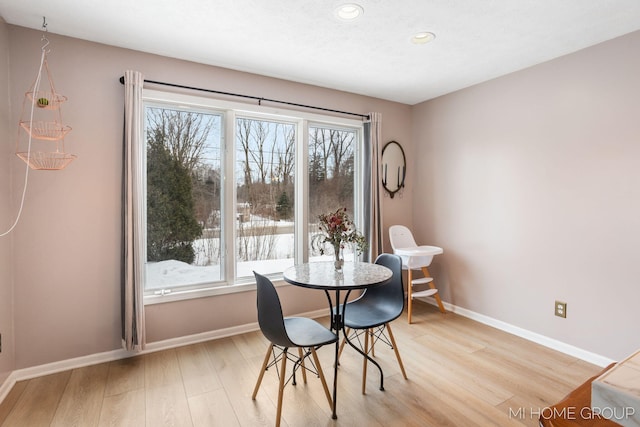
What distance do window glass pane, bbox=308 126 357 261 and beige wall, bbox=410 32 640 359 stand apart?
1062 mm

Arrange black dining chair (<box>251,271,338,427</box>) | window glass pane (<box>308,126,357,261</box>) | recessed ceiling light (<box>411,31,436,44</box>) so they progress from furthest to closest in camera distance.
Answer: window glass pane (<box>308,126,357,261</box>)
recessed ceiling light (<box>411,31,436,44</box>)
black dining chair (<box>251,271,338,427</box>)

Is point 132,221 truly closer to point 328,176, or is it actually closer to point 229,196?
point 229,196

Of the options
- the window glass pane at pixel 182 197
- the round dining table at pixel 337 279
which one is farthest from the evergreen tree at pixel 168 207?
the round dining table at pixel 337 279

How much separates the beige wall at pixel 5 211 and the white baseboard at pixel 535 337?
397 cm

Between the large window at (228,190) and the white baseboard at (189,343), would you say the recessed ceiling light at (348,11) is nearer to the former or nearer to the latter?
the large window at (228,190)

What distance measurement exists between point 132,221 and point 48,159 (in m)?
0.70

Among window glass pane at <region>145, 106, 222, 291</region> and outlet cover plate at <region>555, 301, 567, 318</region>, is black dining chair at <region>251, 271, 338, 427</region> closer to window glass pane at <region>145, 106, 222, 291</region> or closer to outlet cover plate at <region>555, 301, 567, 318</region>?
window glass pane at <region>145, 106, 222, 291</region>

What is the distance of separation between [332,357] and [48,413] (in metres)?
1.88

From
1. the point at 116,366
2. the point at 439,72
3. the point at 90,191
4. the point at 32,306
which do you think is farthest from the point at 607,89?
the point at 32,306

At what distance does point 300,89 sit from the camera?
3.42 m

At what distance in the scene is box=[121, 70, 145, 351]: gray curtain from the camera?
2.49m

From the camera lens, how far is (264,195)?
3.34m

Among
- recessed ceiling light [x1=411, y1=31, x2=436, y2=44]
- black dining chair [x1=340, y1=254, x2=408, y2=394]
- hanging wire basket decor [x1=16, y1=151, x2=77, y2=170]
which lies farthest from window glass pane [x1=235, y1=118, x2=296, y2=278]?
recessed ceiling light [x1=411, y1=31, x2=436, y2=44]

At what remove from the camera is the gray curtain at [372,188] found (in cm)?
374
